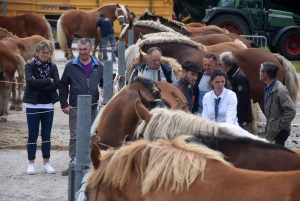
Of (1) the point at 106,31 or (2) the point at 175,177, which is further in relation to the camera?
(1) the point at 106,31

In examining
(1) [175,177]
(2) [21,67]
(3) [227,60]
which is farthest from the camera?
(2) [21,67]

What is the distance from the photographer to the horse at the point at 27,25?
21422 millimetres

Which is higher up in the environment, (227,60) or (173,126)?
(173,126)

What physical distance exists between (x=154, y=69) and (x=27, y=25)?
14792 mm

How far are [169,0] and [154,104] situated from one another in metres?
22.3

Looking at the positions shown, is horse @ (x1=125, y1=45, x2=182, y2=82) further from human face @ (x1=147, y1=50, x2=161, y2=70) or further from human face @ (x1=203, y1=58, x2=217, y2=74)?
human face @ (x1=203, y1=58, x2=217, y2=74)

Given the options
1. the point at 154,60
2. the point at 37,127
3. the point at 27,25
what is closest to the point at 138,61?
the point at 154,60

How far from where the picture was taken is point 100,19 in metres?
23.5

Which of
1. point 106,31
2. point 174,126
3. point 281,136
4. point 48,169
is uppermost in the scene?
point 174,126

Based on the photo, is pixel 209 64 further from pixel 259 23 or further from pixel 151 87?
pixel 259 23

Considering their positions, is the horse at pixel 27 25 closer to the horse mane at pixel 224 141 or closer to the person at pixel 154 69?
the person at pixel 154 69

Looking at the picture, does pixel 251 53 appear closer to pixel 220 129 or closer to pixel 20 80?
pixel 20 80

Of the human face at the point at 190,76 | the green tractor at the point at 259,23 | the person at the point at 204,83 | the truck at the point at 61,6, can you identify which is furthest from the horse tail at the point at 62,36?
the human face at the point at 190,76

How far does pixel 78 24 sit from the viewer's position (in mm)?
24594
